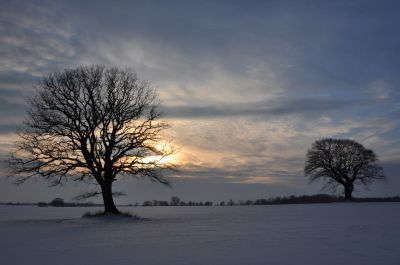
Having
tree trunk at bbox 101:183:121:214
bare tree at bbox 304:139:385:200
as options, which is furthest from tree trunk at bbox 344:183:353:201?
tree trunk at bbox 101:183:121:214

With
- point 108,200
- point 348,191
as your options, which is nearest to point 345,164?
point 348,191

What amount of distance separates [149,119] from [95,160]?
577 cm

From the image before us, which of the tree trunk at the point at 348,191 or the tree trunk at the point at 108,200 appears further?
the tree trunk at the point at 348,191

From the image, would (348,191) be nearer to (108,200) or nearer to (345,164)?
(345,164)

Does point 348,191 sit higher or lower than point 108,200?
higher

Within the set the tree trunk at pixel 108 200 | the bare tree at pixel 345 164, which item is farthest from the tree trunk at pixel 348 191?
the tree trunk at pixel 108 200

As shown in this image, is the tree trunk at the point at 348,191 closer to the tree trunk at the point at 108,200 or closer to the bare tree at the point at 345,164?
the bare tree at the point at 345,164

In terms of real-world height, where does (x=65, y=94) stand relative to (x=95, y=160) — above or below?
above

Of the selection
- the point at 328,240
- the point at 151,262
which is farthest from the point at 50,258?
the point at 328,240

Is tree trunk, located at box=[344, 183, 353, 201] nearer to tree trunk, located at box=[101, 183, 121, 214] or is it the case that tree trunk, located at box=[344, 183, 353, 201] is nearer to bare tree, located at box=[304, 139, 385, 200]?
bare tree, located at box=[304, 139, 385, 200]

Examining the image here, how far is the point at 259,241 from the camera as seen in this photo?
1554cm

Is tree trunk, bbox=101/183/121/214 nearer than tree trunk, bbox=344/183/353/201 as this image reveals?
Yes

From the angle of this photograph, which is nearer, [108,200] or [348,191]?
[108,200]

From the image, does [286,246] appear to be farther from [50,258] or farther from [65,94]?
[65,94]
